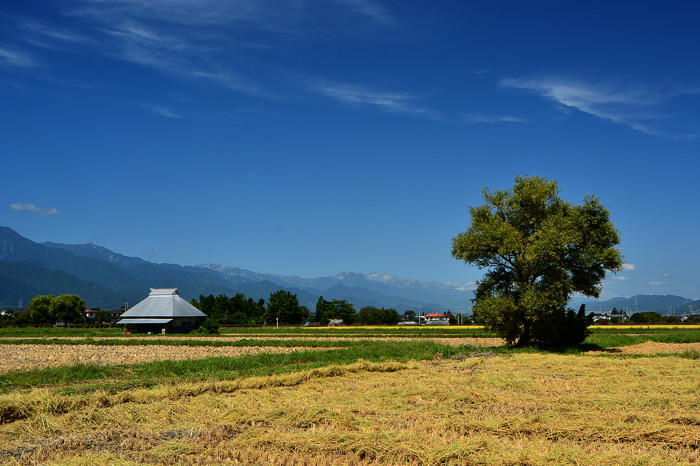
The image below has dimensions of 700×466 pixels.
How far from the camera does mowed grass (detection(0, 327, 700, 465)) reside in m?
8.44

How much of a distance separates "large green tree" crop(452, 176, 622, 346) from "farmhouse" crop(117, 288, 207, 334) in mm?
54101

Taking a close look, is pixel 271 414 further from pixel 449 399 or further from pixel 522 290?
pixel 522 290

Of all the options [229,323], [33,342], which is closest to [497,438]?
[33,342]

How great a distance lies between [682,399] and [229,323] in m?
100

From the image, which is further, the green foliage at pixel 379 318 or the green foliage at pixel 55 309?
the green foliage at pixel 379 318

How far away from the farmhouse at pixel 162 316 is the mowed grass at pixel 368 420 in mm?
58342

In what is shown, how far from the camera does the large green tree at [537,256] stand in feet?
101

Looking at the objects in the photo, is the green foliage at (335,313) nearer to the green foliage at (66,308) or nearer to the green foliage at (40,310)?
the green foliage at (66,308)

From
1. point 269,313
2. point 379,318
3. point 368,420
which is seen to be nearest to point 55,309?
point 269,313

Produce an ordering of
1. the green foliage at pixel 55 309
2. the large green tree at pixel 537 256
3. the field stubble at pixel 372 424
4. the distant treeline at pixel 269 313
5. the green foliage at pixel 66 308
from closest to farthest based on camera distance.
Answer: the field stubble at pixel 372 424, the large green tree at pixel 537 256, the green foliage at pixel 55 309, the green foliage at pixel 66 308, the distant treeline at pixel 269 313

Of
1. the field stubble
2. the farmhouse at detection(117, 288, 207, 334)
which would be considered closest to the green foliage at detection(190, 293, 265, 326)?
the farmhouse at detection(117, 288, 207, 334)

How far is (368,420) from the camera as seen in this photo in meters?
10.7

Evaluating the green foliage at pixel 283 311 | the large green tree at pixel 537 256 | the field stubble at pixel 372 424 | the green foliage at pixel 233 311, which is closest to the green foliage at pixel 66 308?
the green foliage at pixel 233 311

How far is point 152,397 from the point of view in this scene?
549 inches
